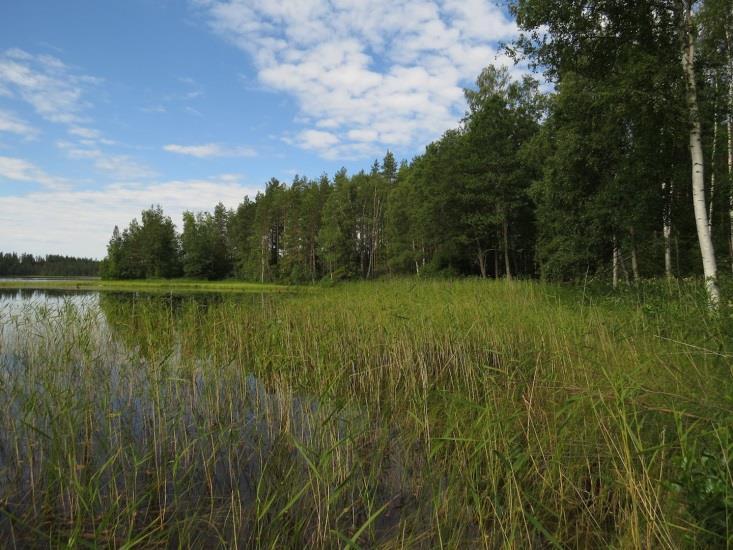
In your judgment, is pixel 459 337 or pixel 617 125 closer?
pixel 459 337

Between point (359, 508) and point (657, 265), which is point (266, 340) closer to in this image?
point (359, 508)

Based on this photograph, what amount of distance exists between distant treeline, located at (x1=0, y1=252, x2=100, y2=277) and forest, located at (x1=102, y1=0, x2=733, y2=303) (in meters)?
101

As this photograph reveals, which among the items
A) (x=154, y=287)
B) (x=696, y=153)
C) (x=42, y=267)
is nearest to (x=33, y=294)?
(x=154, y=287)

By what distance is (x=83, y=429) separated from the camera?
3.72 meters

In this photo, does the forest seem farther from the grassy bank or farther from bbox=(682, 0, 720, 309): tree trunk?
the grassy bank

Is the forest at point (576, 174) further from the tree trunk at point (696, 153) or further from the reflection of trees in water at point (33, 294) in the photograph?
the reflection of trees in water at point (33, 294)

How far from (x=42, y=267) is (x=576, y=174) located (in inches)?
5832

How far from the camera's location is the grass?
2215mm

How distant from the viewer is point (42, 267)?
120 m

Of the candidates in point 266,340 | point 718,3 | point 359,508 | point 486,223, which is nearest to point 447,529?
point 359,508

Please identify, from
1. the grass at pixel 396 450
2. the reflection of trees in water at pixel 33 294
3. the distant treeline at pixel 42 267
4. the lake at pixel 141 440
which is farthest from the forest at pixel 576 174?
→ the distant treeline at pixel 42 267

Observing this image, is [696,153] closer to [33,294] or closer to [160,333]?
[160,333]

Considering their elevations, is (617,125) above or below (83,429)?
above

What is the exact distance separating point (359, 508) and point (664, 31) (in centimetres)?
1091
